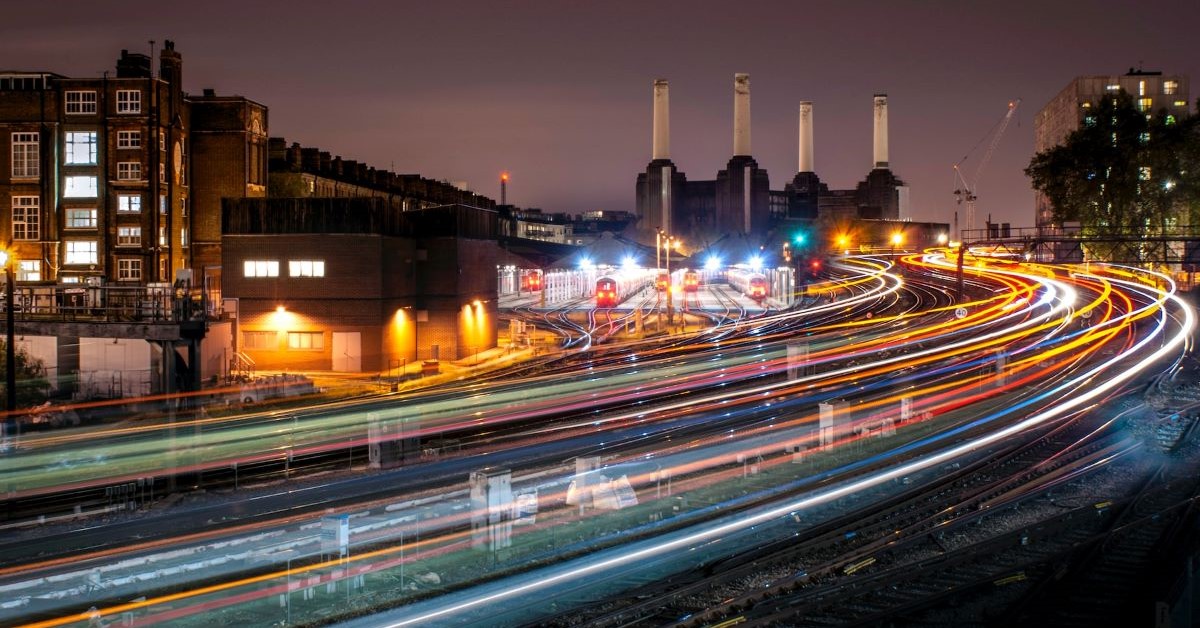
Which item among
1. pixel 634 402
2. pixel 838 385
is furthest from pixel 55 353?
pixel 838 385

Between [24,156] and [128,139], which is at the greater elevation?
[128,139]

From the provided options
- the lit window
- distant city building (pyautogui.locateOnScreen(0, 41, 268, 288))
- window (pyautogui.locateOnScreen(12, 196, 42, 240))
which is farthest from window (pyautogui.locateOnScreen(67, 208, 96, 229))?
the lit window

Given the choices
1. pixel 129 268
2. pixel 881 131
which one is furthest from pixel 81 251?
pixel 881 131

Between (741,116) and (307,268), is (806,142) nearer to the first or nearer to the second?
(741,116)

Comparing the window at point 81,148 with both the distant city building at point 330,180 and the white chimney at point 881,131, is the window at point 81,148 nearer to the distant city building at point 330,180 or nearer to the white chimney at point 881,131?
the distant city building at point 330,180

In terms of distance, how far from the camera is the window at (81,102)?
50.0 meters

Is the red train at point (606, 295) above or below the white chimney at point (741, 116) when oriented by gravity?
below

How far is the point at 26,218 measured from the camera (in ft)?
165

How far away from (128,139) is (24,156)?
4.82m

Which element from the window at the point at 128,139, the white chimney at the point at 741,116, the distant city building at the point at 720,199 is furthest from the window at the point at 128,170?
the white chimney at the point at 741,116

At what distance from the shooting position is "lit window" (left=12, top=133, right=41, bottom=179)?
49.8 meters

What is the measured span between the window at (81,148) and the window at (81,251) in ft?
12.2

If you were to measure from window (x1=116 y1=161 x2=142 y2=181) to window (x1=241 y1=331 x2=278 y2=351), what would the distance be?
14.8m

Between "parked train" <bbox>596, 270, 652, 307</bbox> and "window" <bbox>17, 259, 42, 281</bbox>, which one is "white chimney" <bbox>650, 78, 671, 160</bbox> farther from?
"window" <bbox>17, 259, 42, 281</bbox>
